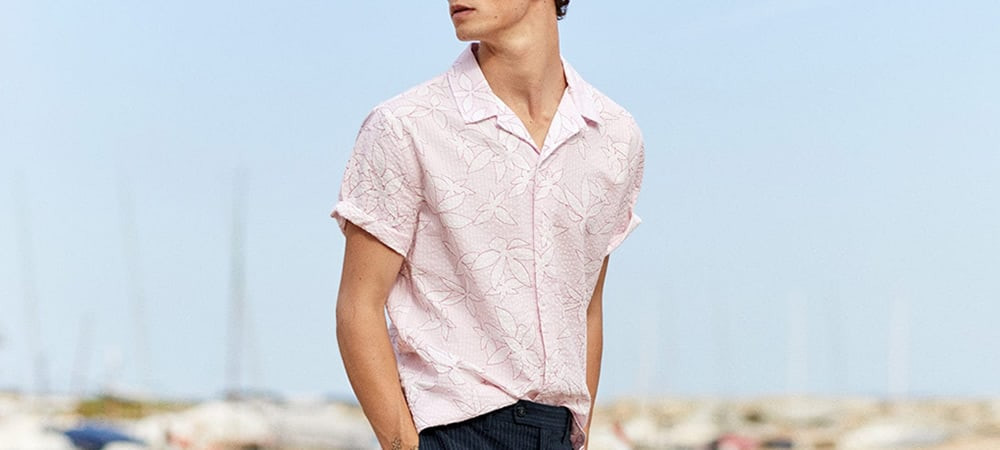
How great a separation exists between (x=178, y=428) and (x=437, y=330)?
5880 millimetres

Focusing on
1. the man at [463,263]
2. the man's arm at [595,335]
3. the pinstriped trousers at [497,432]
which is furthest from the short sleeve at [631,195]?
the pinstriped trousers at [497,432]

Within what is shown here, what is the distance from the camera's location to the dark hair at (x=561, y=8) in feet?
7.02

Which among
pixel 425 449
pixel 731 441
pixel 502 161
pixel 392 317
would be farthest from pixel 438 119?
pixel 731 441

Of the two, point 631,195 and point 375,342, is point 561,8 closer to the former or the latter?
point 631,195

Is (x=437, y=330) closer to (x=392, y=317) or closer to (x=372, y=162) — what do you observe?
(x=392, y=317)

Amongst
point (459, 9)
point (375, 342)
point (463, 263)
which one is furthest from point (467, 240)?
point (459, 9)

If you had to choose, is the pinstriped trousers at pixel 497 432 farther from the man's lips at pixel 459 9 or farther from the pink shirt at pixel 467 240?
the man's lips at pixel 459 9

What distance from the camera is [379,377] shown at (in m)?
1.97

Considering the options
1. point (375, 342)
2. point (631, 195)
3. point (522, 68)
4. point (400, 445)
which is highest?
point (522, 68)

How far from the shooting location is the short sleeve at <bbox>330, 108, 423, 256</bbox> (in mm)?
1967

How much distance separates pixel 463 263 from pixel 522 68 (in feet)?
0.89

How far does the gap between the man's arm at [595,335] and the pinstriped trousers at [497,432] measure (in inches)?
8.3

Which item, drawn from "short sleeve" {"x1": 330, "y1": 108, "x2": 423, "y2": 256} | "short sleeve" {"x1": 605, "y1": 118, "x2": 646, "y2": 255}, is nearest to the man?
"short sleeve" {"x1": 330, "y1": 108, "x2": 423, "y2": 256}

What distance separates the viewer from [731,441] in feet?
31.7
